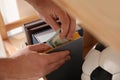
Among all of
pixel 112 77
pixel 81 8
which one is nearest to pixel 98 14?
pixel 81 8

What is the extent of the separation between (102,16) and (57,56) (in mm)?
344

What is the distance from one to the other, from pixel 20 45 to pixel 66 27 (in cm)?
50

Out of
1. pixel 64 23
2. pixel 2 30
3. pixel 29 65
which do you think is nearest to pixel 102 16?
pixel 29 65

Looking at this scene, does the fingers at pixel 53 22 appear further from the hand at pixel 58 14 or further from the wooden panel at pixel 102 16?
the wooden panel at pixel 102 16

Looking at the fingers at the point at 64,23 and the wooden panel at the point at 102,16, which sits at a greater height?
the wooden panel at the point at 102,16

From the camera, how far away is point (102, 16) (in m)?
0.22

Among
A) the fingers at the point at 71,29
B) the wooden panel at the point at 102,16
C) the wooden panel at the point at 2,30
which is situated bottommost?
the wooden panel at the point at 2,30

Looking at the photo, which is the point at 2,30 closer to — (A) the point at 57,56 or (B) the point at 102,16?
(A) the point at 57,56

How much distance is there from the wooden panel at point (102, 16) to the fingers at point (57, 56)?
30 centimetres

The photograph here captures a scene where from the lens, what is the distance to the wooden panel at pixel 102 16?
8.1 inches

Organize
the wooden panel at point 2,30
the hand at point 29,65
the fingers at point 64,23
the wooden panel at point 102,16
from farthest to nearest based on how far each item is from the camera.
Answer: the wooden panel at point 2,30 < the fingers at point 64,23 < the hand at point 29,65 < the wooden panel at point 102,16

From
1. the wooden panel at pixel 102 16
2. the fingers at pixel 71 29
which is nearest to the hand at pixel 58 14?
the fingers at pixel 71 29

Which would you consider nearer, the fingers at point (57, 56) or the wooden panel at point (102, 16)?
the wooden panel at point (102, 16)

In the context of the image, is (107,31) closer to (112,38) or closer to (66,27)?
(112,38)
